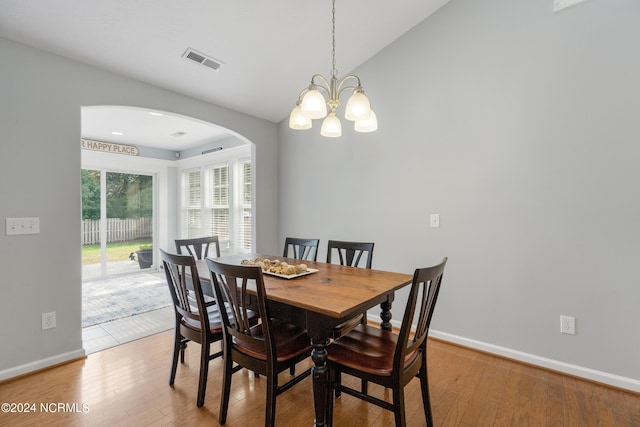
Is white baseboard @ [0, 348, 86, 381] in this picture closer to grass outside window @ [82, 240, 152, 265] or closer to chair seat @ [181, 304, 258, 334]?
chair seat @ [181, 304, 258, 334]

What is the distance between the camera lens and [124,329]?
10.4 feet

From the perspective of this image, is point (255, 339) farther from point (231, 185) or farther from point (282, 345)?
point (231, 185)

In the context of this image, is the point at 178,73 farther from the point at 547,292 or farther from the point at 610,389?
the point at 610,389

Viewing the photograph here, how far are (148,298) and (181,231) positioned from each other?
2.32 meters

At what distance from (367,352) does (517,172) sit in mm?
2007

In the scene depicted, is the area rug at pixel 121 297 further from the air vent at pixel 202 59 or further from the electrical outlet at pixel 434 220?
the electrical outlet at pixel 434 220

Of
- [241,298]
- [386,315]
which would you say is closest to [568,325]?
[386,315]

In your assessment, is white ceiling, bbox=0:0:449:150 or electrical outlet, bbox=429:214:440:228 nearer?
white ceiling, bbox=0:0:449:150

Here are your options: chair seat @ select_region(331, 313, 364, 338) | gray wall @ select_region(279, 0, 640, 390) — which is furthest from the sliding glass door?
chair seat @ select_region(331, 313, 364, 338)

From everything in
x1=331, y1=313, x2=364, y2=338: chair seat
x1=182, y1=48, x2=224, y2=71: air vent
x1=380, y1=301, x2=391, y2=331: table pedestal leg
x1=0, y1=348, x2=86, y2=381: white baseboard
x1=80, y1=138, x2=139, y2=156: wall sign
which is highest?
x1=182, y1=48, x2=224, y2=71: air vent

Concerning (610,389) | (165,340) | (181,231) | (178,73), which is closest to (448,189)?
(610,389)

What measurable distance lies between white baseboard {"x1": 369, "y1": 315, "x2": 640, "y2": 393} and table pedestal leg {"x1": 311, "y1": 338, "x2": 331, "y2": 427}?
1844 mm

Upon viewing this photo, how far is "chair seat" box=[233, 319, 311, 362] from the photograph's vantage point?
1.65 m

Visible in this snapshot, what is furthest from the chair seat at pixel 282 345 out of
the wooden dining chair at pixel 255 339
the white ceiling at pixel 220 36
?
the white ceiling at pixel 220 36
